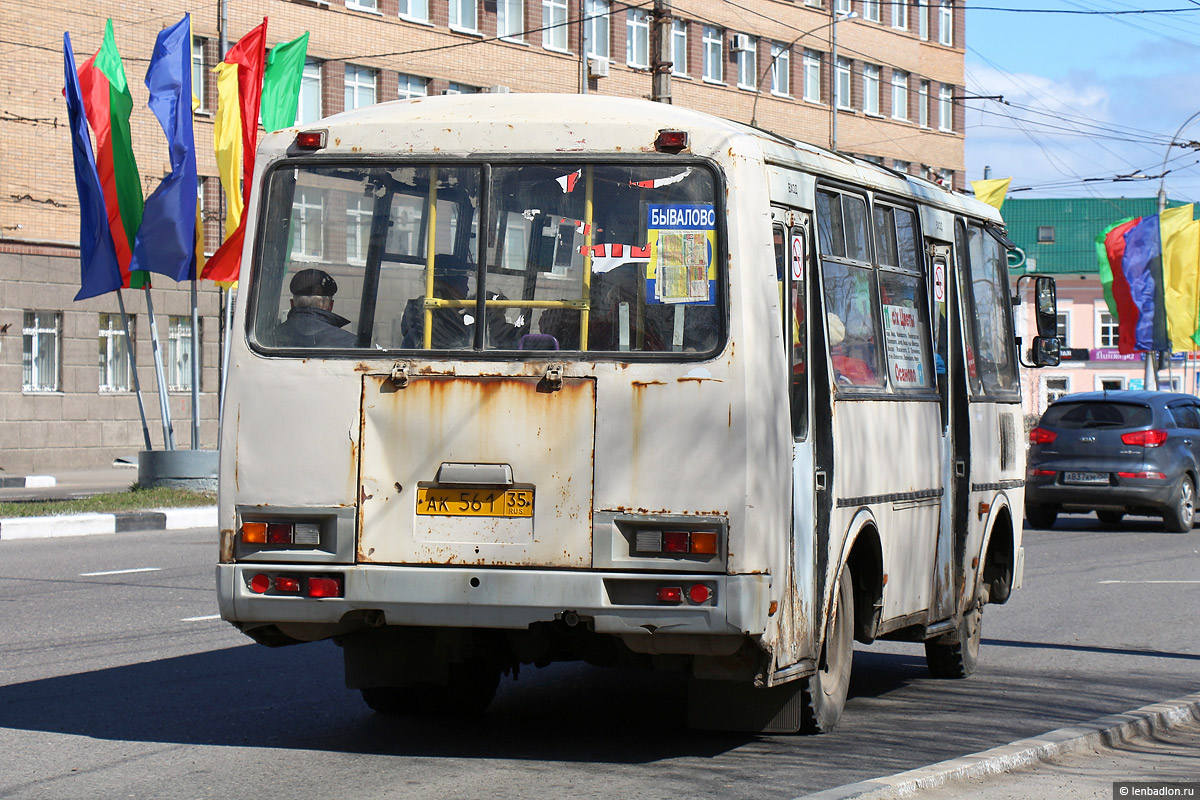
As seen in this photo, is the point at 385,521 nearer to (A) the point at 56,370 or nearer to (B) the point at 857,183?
(B) the point at 857,183

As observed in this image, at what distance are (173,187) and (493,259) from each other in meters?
15.7

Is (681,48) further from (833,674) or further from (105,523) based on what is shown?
(833,674)

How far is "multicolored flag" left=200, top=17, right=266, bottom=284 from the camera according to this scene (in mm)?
21719

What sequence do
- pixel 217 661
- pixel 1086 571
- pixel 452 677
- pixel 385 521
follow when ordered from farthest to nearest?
pixel 1086 571, pixel 217 661, pixel 452 677, pixel 385 521

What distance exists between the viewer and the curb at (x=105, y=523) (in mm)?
18094

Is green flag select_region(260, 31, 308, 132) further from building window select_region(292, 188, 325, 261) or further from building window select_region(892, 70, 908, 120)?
building window select_region(892, 70, 908, 120)

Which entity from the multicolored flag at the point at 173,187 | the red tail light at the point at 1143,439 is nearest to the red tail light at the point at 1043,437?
the red tail light at the point at 1143,439

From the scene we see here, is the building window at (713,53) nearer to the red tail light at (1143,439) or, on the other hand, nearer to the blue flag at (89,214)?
the blue flag at (89,214)

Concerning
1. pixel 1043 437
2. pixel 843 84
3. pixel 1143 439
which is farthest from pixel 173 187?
pixel 843 84

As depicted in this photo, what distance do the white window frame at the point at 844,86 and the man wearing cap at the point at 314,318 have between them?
162 ft

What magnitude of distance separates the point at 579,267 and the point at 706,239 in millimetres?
504

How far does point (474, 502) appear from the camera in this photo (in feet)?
21.5

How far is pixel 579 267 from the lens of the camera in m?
6.66

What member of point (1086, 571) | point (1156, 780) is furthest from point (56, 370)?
point (1156, 780)
